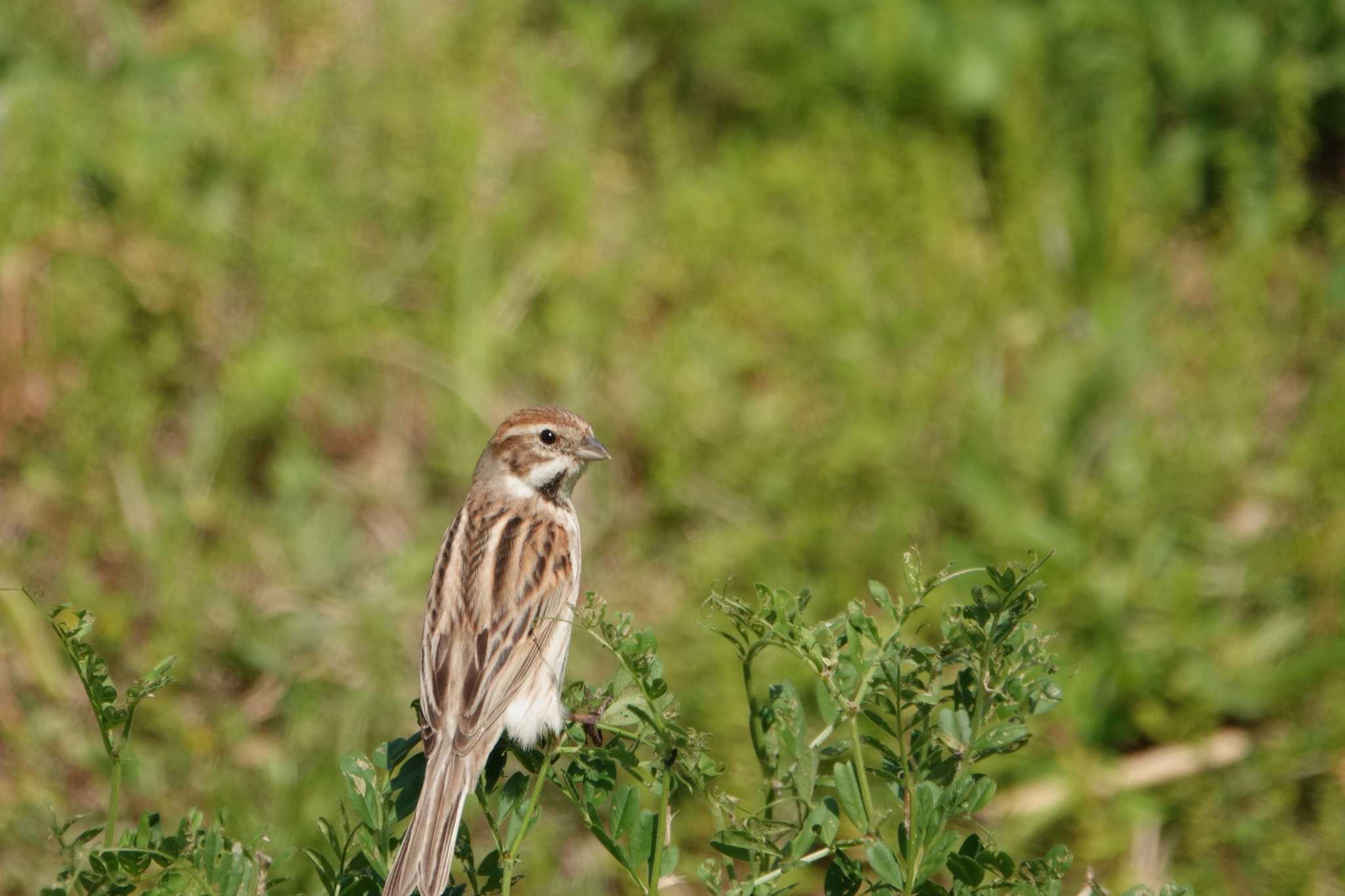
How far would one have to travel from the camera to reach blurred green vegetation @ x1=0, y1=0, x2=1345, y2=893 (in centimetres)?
551

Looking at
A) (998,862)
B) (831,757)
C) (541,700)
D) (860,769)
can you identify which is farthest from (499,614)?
(998,862)

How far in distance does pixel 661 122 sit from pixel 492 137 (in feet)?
2.67

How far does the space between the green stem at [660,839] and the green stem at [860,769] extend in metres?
0.28

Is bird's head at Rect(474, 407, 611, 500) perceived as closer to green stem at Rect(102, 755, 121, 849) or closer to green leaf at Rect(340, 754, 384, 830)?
green leaf at Rect(340, 754, 384, 830)

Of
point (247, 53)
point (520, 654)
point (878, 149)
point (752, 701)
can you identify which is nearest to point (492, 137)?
point (247, 53)

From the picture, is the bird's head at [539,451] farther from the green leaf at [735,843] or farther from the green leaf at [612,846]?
the green leaf at [735,843]

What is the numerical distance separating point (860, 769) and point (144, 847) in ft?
3.36

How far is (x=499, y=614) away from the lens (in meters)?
4.02

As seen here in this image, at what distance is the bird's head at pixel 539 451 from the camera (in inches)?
176

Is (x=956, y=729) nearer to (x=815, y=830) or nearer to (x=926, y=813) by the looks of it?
(x=926, y=813)

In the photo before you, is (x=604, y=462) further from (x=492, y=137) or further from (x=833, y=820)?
(x=833, y=820)

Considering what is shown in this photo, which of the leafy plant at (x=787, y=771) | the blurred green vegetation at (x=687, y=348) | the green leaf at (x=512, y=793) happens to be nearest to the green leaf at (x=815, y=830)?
the leafy plant at (x=787, y=771)

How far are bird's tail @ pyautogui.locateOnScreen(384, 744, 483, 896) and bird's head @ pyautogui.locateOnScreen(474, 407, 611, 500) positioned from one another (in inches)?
51.6

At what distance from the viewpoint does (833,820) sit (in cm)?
230
